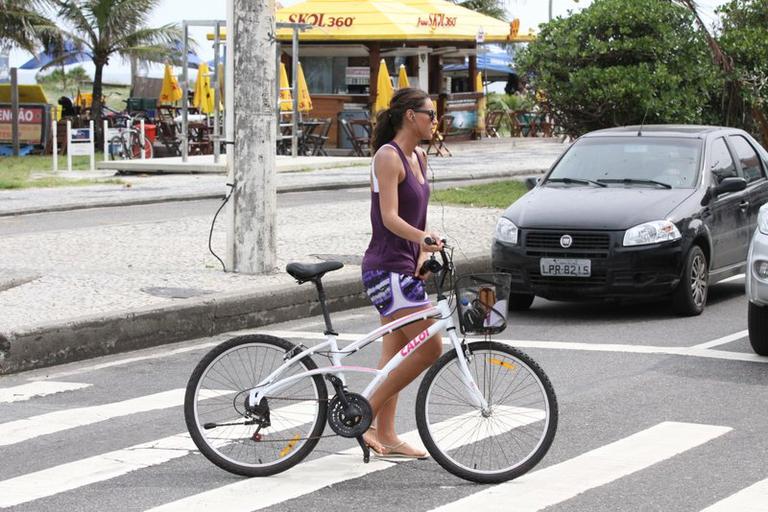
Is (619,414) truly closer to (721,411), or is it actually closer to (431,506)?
(721,411)

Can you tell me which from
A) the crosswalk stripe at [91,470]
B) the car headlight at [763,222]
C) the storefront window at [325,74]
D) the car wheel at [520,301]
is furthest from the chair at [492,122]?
the crosswalk stripe at [91,470]

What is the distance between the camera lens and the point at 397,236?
7.09 metres

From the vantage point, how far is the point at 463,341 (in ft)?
22.9

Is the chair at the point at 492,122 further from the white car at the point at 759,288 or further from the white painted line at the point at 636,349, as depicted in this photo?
the white car at the point at 759,288

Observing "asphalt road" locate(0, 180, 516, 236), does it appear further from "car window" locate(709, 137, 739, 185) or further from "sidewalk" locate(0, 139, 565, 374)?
"car window" locate(709, 137, 739, 185)

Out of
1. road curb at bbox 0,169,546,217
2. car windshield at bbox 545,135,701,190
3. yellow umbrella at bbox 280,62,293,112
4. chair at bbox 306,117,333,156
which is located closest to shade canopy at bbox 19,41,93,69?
chair at bbox 306,117,333,156

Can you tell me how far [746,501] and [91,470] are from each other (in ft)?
9.94

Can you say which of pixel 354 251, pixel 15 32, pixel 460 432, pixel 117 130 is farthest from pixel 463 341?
pixel 15 32

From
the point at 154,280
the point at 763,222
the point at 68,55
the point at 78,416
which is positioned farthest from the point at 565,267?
the point at 68,55

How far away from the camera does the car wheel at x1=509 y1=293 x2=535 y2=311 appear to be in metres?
12.7

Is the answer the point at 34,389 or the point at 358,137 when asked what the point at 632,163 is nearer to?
the point at 34,389

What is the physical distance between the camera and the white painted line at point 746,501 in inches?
252

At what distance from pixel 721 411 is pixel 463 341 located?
7.34 feet

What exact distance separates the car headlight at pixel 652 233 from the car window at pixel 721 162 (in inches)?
45.4
